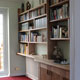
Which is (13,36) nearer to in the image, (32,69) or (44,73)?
(32,69)

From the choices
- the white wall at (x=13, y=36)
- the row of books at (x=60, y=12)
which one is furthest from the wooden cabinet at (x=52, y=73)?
the white wall at (x=13, y=36)

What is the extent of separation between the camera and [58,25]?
3.16m

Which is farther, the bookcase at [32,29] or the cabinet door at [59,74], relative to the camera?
the bookcase at [32,29]

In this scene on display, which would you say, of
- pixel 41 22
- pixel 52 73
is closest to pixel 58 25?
pixel 41 22

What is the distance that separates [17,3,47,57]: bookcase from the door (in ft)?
1.62

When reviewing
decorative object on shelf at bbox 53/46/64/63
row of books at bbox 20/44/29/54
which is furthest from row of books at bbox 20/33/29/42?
decorative object on shelf at bbox 53/46/64/63

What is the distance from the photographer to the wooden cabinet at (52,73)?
252cm

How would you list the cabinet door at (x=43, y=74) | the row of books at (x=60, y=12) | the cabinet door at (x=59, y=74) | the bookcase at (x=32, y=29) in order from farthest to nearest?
the bookcase at (x=32, y=29), the cabinet door at (x=43, y=74), the row of books at (x=60, y=12), the cabinet door at (x=59, y=74)

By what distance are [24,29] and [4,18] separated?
93 cm

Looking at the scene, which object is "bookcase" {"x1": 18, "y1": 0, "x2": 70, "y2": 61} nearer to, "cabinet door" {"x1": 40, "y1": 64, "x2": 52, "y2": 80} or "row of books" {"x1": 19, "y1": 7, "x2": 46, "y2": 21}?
"row of books" {"x1": 19, "y1": 7, "x2": 46, "y2": 21}
